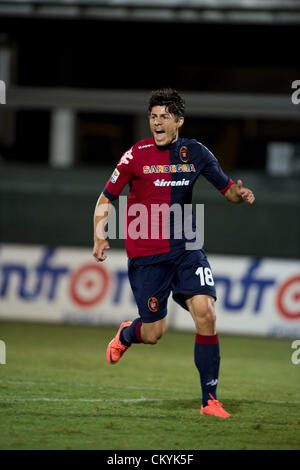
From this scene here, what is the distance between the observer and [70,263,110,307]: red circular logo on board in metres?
12.0

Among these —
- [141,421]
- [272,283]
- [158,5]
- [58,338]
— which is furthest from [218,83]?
[141,421]

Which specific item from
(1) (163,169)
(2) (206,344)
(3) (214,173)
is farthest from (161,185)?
(2) (206,344)

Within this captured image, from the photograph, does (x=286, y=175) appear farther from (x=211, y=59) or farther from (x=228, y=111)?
(x=211, y=59)

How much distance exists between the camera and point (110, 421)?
17.0ft

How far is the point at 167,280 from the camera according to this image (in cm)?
579

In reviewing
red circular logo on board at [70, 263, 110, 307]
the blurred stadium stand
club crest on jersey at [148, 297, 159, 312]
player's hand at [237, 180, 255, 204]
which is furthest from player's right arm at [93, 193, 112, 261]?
the blurred stadium stand

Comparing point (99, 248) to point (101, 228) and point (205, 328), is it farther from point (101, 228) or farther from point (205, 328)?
point (205, 328)

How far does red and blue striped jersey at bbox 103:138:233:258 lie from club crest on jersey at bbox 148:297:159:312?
349 millimetres

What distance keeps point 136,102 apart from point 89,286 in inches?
188

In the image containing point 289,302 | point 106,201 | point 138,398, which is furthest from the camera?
point 289,302

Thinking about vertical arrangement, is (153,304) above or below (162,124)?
below

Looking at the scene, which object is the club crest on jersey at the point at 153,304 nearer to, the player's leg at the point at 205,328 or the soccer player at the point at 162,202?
the soccer player at the point at 162,202

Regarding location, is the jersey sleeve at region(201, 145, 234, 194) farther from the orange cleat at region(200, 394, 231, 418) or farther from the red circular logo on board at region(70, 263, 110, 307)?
the red circular logo on board at region(70, 263, 110, 307)

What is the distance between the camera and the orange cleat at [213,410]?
17.9ft
